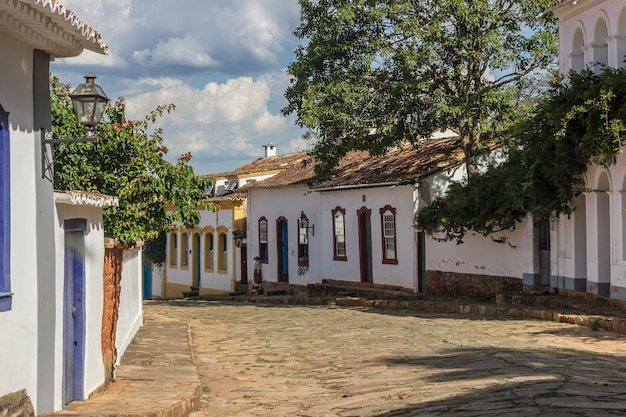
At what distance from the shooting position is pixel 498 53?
25.4m

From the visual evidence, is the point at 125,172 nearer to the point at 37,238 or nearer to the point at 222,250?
the point at 37,238

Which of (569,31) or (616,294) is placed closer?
(616,294)

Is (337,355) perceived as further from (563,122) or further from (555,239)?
(555,239)

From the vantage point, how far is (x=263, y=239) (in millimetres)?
38781

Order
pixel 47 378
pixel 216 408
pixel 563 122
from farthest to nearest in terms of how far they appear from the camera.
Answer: pixel 563 122 → pixel 216 408 → pixel 47 378

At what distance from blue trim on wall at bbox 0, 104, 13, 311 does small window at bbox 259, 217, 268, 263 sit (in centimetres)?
3000

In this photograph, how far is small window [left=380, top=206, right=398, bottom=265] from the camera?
30.1 meters

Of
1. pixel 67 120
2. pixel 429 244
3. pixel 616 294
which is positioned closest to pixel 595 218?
pixel 616 294

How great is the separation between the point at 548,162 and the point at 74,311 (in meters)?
13.3

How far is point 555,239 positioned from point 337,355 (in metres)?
8.74

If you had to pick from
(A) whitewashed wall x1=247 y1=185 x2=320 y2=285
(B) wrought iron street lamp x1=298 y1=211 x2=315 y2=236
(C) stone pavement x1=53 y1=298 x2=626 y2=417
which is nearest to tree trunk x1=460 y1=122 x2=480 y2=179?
(C) stone pavement x1=53 y1=298 x2=626 y2=417

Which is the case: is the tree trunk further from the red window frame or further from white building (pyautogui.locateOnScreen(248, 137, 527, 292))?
the red window frame

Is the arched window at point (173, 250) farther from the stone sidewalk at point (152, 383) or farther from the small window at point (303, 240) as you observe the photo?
the stone sidewalk at point (152, 383)

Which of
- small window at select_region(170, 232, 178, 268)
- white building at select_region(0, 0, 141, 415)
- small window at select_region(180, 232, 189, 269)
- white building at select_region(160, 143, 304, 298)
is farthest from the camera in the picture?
small window at select_region(170, 232, 178, 268)
